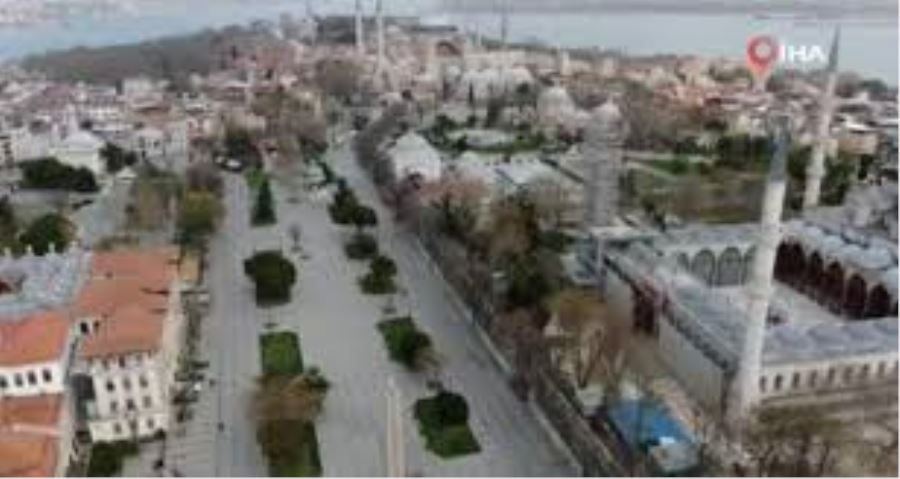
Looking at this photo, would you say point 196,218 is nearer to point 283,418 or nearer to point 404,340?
point 404,340

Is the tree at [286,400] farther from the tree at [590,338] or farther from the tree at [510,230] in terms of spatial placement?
the tree at [510,230]

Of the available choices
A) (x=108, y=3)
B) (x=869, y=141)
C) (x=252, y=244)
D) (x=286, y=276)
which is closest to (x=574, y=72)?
(x=869, y=141)

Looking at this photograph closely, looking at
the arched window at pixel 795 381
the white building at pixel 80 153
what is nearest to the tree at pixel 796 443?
the arched window at pixel 795 381

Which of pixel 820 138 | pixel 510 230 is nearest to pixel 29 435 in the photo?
pixel 510 230

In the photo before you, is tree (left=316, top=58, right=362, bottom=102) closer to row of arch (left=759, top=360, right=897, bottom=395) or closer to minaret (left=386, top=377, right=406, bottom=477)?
minaret (left=386, top=377, right=406, bottom=477)

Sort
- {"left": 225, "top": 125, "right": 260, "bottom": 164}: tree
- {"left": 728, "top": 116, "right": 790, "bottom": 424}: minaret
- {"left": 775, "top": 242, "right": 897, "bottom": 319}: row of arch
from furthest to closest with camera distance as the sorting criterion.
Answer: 1. {"left": 225, "top": 125, "right": 260, "bottom": 164}: tree
2. {"left": 775, "top": 242, "right": 897, "bottom": 319}: row of arch
3. {"left": 728, "top": 116, "right": 790, "bottom": 424}: minaret

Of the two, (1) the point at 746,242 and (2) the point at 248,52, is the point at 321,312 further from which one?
(2) the point at 248,52

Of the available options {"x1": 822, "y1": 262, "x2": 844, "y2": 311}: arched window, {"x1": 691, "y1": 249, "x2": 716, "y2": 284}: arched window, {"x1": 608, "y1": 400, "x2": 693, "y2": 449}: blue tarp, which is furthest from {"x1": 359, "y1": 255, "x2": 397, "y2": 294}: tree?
{"x1": 822, "y1": 262, "x2": 844, "y2": 311}: arched window
